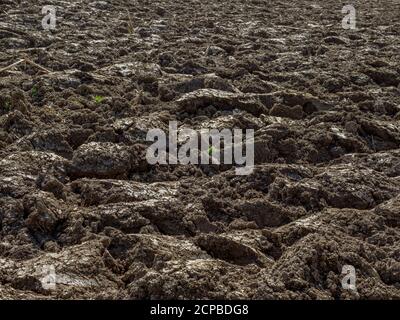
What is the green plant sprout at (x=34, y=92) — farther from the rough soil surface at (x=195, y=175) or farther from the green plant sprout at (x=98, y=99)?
the green plant sprout at (x=98, y=99)

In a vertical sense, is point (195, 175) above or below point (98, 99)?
below

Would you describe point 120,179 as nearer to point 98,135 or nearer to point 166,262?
point 98,135

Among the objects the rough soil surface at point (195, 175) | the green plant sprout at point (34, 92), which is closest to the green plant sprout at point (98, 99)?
the rough soil surface at point (195, 175)

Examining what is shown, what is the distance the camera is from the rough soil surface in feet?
8.93

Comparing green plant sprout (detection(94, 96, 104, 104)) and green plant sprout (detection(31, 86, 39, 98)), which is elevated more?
green plant sprout (detection(31, 86, 39, 98))

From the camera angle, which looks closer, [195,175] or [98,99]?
[195,175]

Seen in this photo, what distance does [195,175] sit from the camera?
3.68m

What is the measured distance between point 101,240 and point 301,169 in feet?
4.88

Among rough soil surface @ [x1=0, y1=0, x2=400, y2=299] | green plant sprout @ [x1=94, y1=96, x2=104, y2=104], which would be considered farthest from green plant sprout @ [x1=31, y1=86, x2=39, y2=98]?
green plant sprout @ [x1=94, y1=96, x2=104, y2=104]

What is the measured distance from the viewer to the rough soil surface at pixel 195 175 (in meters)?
2.72

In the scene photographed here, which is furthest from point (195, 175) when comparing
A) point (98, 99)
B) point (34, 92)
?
point (34, 92)

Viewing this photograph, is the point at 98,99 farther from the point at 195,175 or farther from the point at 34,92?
the point at 195,175

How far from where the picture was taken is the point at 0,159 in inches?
141

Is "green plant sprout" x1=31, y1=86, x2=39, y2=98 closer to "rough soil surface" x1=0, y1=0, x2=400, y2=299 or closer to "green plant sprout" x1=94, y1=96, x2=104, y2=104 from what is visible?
"rough soil surface" x1=0, y1=0, x2=400, y2=299
